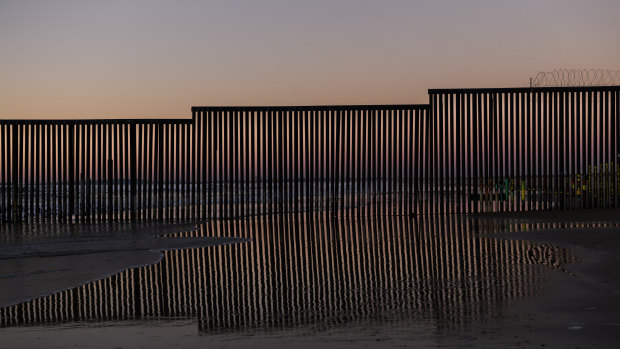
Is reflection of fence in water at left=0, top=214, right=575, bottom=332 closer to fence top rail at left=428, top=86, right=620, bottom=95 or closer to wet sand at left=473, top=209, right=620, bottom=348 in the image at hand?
wet sand at left=473, top=209, right=620, bottom=348

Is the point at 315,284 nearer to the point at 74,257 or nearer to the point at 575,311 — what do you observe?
the point at 575,311

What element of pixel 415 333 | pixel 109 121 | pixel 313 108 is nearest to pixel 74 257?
pixel 415 333

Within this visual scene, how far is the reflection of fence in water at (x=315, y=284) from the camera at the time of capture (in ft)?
16.8

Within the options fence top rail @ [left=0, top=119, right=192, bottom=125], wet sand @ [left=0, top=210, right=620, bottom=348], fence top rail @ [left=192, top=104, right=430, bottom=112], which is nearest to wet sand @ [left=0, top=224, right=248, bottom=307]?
wet sand @ [left=0, top=210, right=620, bottom=348]

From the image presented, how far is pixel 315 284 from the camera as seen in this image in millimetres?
6395

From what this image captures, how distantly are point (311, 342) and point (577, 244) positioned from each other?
18.8 ft

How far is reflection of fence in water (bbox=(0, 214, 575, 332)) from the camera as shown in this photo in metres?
5.13

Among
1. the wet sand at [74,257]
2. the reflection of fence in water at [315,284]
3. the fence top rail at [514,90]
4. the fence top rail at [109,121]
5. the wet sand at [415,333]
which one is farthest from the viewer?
the fence top rail at [109,121]

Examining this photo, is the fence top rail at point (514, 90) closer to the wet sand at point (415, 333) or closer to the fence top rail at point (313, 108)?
the fence top rail at point (313, 108)

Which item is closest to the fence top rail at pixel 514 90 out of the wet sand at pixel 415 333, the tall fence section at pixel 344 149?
the tall fence section at pixel 344 149

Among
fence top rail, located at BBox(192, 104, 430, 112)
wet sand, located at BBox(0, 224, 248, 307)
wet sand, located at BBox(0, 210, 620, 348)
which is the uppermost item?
fence top rail, located at BBox(192, 104, 430, 112)

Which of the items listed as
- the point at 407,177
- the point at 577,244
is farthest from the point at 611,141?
the point at 577,244

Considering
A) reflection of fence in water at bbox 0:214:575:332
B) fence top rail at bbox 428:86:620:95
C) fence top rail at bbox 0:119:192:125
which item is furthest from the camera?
fence top rail at bbox 0:119:192:125

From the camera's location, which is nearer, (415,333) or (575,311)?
(415,333)
